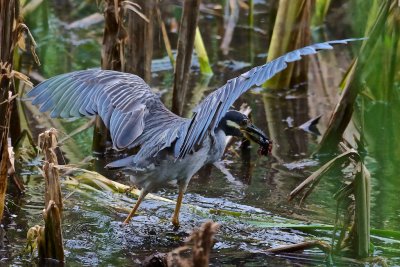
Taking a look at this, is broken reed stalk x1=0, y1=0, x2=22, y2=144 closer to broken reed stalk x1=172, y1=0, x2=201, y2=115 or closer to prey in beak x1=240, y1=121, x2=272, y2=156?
prey in beak x1=240, y1=121, x2=272, y2=156

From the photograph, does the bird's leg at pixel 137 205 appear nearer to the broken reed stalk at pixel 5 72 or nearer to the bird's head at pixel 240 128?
the bird's head at pixel 240 128

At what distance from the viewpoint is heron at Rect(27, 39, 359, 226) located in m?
4.79

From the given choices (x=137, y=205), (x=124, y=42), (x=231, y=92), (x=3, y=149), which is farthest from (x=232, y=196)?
(x=3, y=149)

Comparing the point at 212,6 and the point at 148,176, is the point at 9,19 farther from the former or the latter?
the point at 212,6

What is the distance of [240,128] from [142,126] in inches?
21.3

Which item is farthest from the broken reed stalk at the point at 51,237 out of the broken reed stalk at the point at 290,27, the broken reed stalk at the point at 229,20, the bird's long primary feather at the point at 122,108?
the broken reed stalk at the point at 229,20

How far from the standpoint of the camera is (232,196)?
18.4ft

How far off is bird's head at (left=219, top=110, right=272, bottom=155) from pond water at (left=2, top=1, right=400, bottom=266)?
16.2 inches

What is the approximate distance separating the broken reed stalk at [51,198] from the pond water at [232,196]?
22 centimetres

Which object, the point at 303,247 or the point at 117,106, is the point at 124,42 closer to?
the point at 117,106

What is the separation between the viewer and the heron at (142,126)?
4.79m

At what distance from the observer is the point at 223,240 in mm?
4773

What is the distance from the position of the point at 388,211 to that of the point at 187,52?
1.63m

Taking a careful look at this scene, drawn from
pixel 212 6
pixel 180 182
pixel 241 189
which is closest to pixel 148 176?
pixel 180 182
